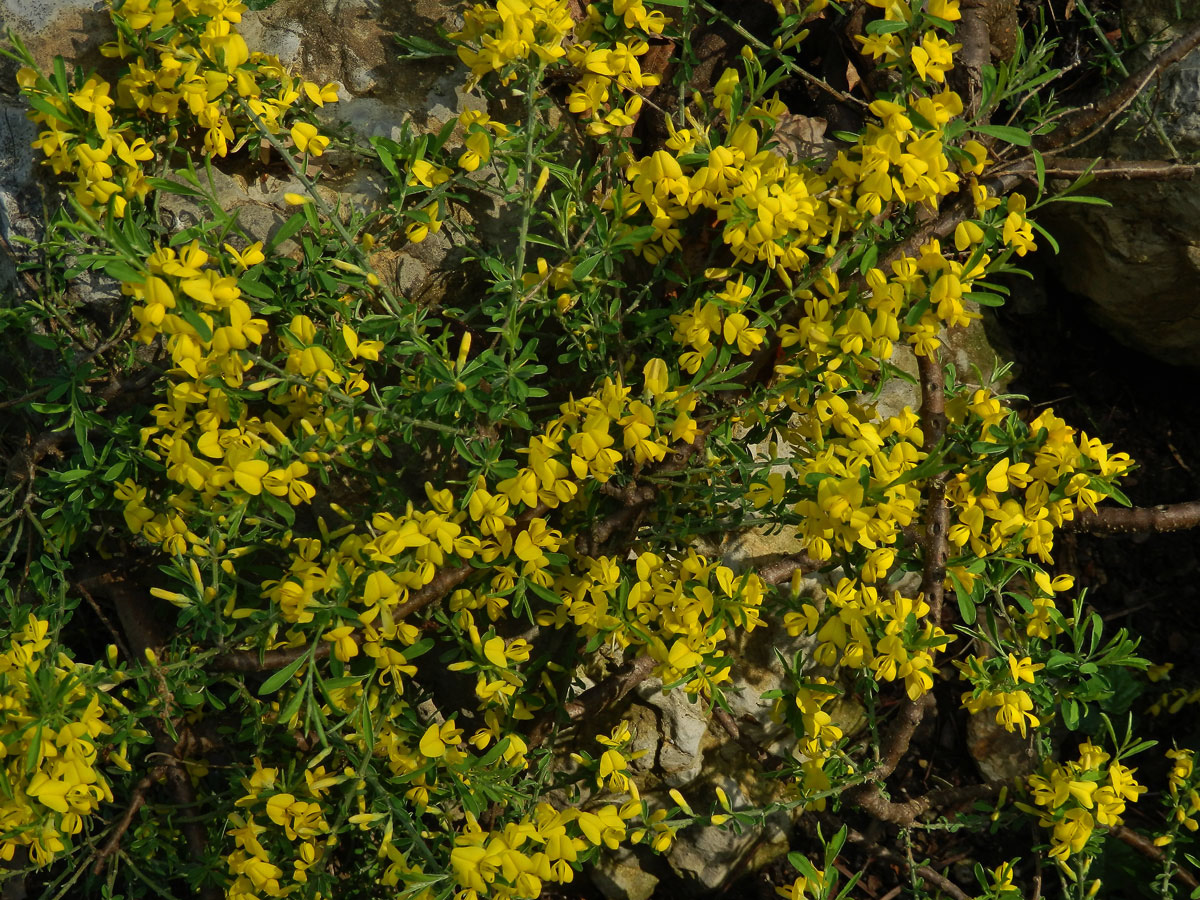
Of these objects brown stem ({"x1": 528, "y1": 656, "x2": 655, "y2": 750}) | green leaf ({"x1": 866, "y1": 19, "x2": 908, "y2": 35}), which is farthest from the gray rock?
brown stem ({"x1": 528, "y1": 656, "x2": 655, "y2": 750})

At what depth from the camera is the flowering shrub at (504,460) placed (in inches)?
77.0

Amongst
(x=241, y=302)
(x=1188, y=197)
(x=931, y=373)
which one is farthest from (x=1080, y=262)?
(x=241, y=302)

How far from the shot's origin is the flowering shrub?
6.42 feet

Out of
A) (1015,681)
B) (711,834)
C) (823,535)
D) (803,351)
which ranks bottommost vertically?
(711,834)

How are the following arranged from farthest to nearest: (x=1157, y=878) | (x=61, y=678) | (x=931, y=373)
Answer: (x=1157, y=878), (x=931, y=373), (x=61, y=678)

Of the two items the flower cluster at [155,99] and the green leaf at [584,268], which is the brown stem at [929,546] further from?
the flower cluster at [155,99]

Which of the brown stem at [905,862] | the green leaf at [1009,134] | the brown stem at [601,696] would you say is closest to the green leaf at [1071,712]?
the brown stem at [905,862]

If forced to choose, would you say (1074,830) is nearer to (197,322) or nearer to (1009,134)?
(1009,134)

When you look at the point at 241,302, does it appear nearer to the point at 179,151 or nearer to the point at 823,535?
the point at 179,151

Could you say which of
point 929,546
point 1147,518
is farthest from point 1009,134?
point 1147,518

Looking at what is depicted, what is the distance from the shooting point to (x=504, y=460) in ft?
6.65

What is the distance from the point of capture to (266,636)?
2.07 meters

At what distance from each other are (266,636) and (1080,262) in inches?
111

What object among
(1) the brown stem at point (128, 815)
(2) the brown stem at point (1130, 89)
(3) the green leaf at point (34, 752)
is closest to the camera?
(3) the green leaf at point (34, 752)
